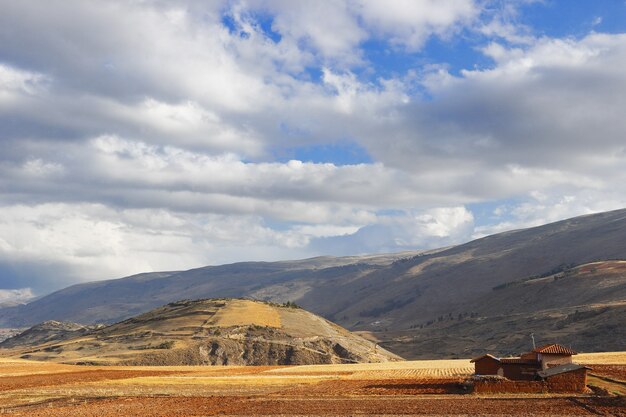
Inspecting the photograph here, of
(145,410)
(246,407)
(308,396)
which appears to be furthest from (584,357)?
(145,410)

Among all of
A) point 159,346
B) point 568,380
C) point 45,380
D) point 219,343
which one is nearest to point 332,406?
point 568,380

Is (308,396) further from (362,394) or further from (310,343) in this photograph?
(310,343)

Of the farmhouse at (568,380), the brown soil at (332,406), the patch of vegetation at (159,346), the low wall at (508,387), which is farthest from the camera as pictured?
the patch of vegetation at (159,346)

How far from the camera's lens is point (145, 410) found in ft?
130

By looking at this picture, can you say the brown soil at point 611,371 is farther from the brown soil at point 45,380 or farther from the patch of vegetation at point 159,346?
the patch of vegetation at point 159,346

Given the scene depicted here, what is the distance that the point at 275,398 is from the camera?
46.1 metres

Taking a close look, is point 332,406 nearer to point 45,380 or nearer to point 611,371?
point 611,371

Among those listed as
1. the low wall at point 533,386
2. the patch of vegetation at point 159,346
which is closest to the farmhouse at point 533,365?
the low wall at point 533,386

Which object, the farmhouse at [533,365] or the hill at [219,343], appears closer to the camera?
the farmhouse at [533,365]

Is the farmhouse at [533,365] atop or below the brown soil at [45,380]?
→ below

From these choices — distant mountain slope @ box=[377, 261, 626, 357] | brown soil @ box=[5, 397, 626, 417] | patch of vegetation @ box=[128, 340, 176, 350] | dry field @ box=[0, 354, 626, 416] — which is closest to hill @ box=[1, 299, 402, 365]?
patch of vegetation @ box=[128, 340, 176, 350]

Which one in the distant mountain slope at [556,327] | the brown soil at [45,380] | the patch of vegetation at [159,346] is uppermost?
the patch of vegetation at [159,346]

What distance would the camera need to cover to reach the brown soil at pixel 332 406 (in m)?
37.2

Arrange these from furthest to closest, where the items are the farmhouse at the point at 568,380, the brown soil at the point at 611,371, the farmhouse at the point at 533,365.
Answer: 1. the brown soil at the point at 611,371
2. the farmhouse at the point at 533,365
3. the farmhouse at the point at 568,380
